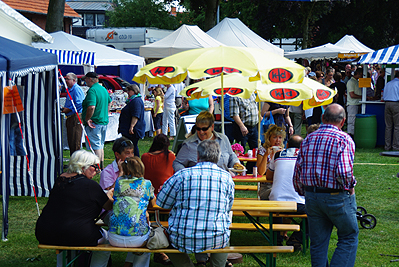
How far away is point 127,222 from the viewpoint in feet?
15.1

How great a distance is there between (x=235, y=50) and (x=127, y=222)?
→ 284cm

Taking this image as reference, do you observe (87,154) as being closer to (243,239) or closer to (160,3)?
(243,239)

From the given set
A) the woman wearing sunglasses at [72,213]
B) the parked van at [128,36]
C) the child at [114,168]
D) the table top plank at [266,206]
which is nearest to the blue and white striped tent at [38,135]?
the child at [114,168]

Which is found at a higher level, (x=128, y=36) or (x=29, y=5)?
(x=29, y=5)

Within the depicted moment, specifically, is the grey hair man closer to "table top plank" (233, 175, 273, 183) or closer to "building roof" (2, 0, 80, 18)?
"table top plank" (233, 175, 273, 183)

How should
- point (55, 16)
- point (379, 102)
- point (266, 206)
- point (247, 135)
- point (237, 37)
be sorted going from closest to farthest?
point (266, 206) < point (247, 135) < point (379, 102) < point (55, 16) < point (237, 37)

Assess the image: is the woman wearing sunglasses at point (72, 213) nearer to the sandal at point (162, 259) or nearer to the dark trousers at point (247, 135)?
the sandal at point (162, 259)

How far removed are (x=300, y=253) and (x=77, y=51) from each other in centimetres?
838

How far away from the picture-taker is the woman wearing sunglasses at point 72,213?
457 cm

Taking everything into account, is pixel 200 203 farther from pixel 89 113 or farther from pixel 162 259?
pixel 89 113

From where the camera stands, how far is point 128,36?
27.2m

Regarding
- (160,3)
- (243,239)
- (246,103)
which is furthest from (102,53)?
(160,3)

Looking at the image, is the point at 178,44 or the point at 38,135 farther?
the point at 178,44

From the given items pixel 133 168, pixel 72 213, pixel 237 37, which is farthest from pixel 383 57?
pixel 72 213
